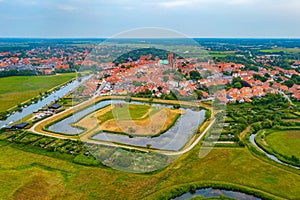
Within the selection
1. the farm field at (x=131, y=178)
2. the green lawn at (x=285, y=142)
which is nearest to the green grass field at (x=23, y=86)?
the farm field at (x=131, y=178)

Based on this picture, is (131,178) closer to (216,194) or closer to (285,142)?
(216,194)

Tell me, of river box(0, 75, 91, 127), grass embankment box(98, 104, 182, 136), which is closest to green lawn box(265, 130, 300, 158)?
grass embankment box(98, 104, 182, 136)

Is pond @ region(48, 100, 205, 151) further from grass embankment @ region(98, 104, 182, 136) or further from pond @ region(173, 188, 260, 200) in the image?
pond @ region(173, 188, 260, 200)

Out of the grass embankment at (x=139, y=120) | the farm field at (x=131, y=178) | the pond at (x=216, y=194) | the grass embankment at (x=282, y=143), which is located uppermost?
the grass embankment at (x=139, y=120)

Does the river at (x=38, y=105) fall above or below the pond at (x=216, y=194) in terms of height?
above

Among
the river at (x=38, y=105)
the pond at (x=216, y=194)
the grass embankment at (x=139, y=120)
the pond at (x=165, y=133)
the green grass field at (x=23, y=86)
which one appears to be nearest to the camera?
the pond at (x=216, y=194)

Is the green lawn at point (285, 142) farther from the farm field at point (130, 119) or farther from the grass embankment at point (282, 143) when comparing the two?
the farm field at point (130, 119)

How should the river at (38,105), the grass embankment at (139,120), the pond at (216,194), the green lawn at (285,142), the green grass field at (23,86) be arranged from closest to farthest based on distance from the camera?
1. the pond at (216,194)
2. the green lawn at (285,142)
3. the grass embankment at (139,120)
4. the river at (38,105)
5. the green grass field at (23,86)

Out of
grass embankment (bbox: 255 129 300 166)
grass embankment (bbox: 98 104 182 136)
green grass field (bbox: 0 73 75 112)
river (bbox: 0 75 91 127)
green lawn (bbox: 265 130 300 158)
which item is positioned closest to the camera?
grass embankment (bbox: 255 129 300 166)

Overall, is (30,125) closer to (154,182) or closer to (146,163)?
(146,163)
